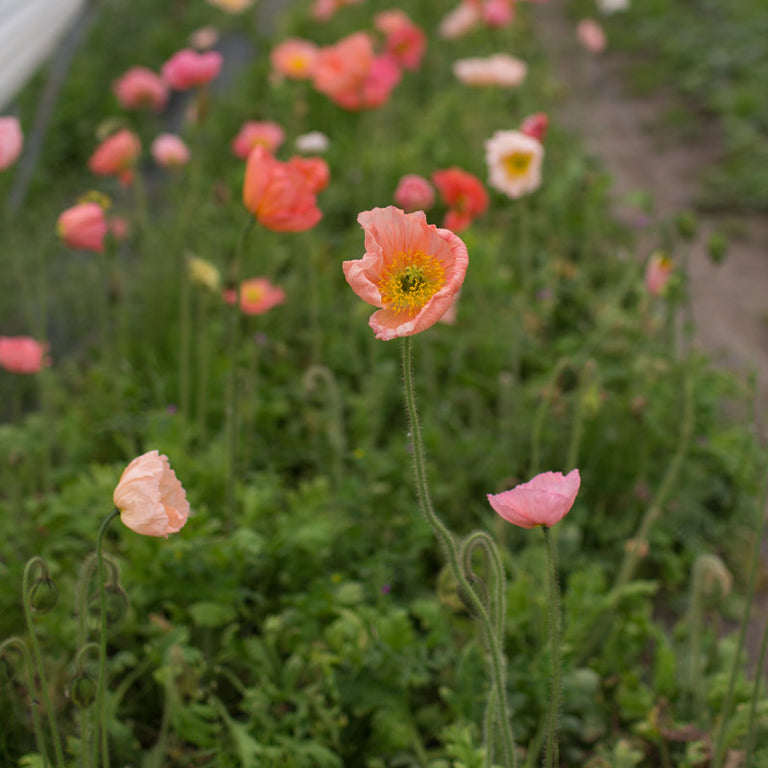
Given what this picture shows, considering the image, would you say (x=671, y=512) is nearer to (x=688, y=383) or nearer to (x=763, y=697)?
(x=688, y=383)

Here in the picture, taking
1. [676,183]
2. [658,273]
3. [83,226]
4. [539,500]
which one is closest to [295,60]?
[83,226]

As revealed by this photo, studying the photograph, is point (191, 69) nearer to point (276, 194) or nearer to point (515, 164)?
point (515, 164)

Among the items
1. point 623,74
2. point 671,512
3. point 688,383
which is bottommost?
point 623,74

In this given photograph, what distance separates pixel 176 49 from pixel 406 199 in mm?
3669

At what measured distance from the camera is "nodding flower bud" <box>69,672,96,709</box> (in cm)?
114

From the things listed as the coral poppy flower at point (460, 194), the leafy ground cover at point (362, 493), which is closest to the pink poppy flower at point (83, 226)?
the leafy ground cover at point (362, 493)

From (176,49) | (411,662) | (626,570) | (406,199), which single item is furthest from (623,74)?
(411,662)

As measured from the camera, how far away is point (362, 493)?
77.6 inches

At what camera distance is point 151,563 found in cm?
164

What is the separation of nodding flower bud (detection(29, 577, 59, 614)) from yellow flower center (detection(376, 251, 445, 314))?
596mm

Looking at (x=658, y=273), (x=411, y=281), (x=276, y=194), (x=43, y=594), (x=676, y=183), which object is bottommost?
(x=676, y=183)

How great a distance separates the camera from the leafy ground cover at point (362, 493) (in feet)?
5.00

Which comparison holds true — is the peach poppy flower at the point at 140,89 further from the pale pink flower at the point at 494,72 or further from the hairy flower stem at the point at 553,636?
the hairy flower stem at the point at 553,636

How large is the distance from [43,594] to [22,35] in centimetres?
169
